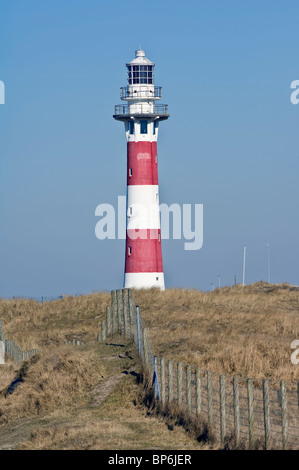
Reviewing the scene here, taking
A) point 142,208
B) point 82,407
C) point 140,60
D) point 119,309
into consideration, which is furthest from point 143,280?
point 82,407

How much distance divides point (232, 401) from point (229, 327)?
13.8m

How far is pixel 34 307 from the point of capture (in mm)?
51000

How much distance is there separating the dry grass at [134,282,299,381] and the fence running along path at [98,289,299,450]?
3.78ft

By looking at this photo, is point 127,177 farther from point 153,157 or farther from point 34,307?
point 34,307

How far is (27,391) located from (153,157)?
29.1m

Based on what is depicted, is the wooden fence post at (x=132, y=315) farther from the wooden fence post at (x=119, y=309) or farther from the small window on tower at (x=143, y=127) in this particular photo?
the small window on tower at (x=143, y=127)

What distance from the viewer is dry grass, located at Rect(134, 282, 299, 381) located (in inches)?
1005

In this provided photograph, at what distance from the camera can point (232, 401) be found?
68.7 feet

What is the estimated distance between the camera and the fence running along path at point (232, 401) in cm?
1611

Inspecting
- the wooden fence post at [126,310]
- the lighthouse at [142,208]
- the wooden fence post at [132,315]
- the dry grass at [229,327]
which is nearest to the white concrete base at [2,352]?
the dry grass at [229,327]

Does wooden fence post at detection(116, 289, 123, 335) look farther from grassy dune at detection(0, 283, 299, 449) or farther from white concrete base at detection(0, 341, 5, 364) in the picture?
white concrete base at detection(0, 341, 5, 364)

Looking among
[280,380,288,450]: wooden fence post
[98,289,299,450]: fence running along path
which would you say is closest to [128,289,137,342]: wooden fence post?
[98,289,299,450]: fence running along path

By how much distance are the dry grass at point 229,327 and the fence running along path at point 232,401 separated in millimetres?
1151
